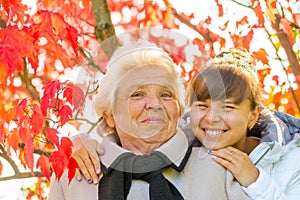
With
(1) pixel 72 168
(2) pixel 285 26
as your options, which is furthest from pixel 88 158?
(2) pixel 285 26

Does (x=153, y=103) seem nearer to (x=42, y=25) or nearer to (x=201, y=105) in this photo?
(x=201, y=105)

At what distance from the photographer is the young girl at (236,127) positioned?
8.84 ft

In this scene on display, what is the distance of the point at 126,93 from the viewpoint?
2.72 metres

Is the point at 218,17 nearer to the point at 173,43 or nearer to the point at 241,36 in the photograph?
the point at 241,36

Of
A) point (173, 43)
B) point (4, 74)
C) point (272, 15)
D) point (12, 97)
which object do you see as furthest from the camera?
point (272, 15)

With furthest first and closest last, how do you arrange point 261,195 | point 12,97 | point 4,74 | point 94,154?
point 12,97 < point 4,74 < point 94,154 < point 261,195

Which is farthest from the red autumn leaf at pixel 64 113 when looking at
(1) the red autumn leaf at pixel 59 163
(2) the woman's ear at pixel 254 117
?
(2) the woman's ear at pixel 254 117

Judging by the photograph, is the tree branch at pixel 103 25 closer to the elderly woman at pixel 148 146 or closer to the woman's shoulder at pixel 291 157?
the elderly woman at pixel 148 146

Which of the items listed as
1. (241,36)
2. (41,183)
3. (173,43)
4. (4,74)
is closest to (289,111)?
(241,36)

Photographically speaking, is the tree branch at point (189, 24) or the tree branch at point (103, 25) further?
the tree branch at point (189, 24)

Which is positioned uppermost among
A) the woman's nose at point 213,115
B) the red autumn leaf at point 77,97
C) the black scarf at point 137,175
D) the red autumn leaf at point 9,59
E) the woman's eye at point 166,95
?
the red autumn leaf at point 9,59

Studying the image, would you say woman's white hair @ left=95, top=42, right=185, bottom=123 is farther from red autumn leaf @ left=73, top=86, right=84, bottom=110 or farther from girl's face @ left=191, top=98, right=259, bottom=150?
red autumn leaf @ left=73, top=86, right=84, bottom=110

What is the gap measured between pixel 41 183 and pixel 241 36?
1.18m

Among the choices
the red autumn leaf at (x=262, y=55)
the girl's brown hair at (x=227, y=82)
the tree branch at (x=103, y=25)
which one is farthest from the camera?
the red autumn leaf at (x=262, y=55)
